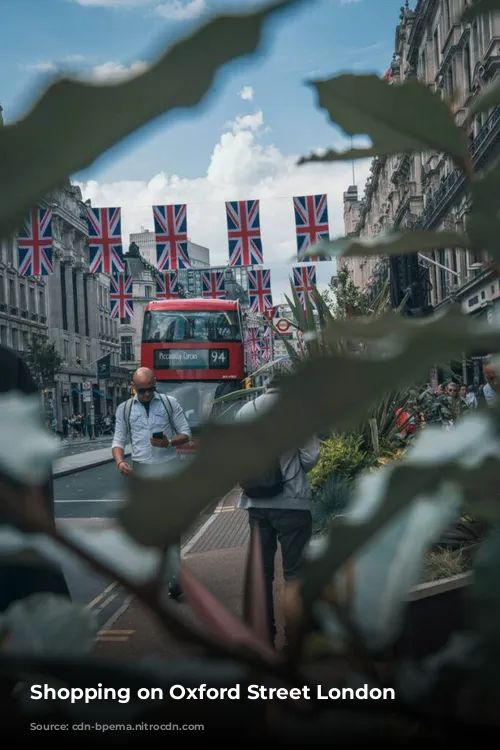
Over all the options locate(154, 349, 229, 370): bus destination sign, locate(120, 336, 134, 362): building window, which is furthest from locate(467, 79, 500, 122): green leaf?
locate(120, 336, 134, 362): building window

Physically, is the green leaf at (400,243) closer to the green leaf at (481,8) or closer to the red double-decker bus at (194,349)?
the green leaf at (481,8)

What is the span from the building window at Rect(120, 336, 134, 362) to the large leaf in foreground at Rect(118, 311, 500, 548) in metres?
54.7

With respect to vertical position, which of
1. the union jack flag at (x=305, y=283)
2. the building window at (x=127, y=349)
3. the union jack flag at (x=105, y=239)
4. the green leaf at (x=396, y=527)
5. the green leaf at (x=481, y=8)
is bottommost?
the green leaf at (x=396, y=527)

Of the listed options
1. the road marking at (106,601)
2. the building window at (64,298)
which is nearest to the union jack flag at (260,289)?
the building window at (64,298)

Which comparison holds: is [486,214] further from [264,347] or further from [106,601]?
[264,347]

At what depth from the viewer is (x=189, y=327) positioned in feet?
42.8

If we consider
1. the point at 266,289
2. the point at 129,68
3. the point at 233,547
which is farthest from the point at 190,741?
the point at 266,289

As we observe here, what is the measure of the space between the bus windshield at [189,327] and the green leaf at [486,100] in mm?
12578

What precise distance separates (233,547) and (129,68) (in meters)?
5.59

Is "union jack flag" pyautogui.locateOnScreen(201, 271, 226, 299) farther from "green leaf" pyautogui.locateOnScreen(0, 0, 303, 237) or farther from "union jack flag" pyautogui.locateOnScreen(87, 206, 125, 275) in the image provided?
"green leaf" pyautogui.locateOnScreen(0, 0, 303, 237)

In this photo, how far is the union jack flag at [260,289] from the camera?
24.4m

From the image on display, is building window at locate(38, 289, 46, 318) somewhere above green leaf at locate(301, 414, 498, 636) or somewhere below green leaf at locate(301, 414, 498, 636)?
above

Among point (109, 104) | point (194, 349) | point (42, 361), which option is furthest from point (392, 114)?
point (42, 361)

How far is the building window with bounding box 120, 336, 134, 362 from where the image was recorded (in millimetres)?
54281
